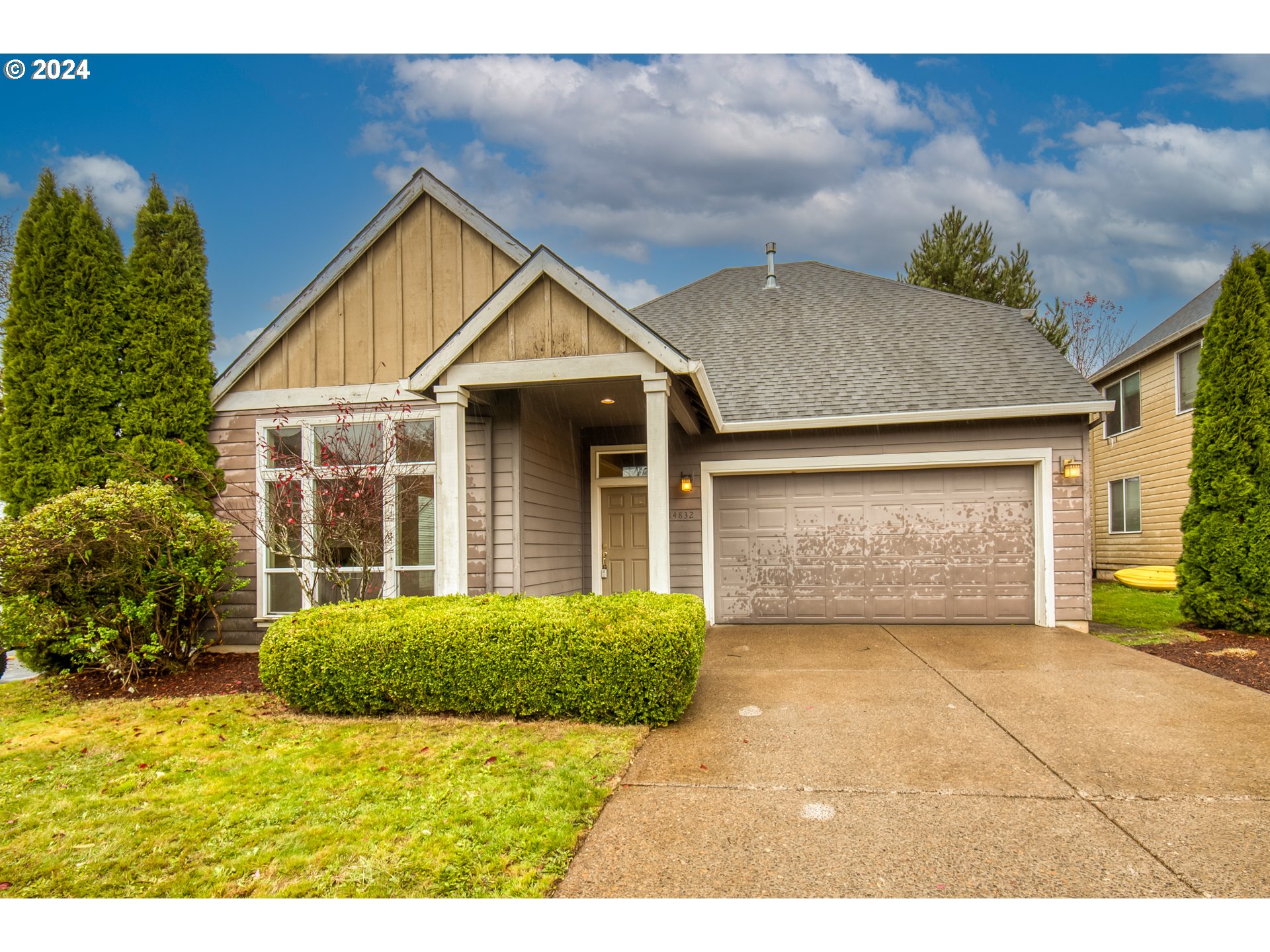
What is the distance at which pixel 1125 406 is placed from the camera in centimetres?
1488

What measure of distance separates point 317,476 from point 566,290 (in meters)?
3.48

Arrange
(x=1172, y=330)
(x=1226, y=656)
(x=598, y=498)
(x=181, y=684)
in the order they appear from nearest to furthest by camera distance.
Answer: (x=181, y=684) < (x=1226, y=656) < (x=598, y=498) < (x=1172, y=330)

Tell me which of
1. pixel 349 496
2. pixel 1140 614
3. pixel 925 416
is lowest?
pixel 1140 614

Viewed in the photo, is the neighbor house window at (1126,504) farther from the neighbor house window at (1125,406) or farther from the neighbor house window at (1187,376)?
the neighbor house window at (1187,376)

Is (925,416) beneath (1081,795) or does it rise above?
above

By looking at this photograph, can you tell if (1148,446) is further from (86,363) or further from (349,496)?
(86,363)

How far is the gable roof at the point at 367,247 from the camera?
7.27 meters

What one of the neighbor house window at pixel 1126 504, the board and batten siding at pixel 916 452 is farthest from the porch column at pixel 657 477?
the neighbor house window at pixel 1126 504

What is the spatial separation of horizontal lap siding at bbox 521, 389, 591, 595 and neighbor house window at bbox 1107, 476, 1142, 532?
11.9 meters

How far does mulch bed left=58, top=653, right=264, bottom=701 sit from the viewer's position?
19.3 ft

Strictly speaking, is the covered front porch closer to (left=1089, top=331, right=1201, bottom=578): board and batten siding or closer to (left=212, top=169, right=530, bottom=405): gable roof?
(left=212, top=169, right=530, bottom=405): gable roof

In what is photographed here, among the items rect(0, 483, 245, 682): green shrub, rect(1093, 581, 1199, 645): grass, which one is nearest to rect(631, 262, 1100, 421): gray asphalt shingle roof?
rect(1093, 581, 1199, 645): grass

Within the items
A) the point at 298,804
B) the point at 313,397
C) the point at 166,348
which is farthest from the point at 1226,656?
the point at 166,348

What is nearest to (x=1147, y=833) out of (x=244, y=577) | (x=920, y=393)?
(x=920, y=393)
